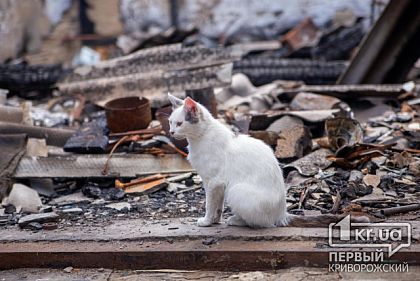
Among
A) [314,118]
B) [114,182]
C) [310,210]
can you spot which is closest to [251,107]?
[314,118]

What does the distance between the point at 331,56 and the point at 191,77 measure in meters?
3.44

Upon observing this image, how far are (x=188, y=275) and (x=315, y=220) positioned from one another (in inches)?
35.8

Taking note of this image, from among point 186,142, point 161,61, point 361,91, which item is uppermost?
point 161,61

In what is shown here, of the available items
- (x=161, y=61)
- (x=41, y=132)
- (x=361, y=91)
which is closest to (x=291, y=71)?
(x=361, y=91)

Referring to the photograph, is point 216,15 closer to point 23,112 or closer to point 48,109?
point 48,109

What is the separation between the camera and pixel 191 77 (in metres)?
7.25

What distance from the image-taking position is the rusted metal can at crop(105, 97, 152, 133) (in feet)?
18.7

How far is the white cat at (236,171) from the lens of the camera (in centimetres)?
374

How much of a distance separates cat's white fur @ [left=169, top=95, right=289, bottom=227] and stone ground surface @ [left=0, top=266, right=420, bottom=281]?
41 centimetres

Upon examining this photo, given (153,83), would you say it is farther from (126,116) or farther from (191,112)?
(191,112)

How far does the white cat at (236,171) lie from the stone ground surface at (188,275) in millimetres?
403

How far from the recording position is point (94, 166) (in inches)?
208

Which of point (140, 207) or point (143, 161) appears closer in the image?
point (140, 207)

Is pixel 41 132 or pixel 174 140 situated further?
pixel 41 132
